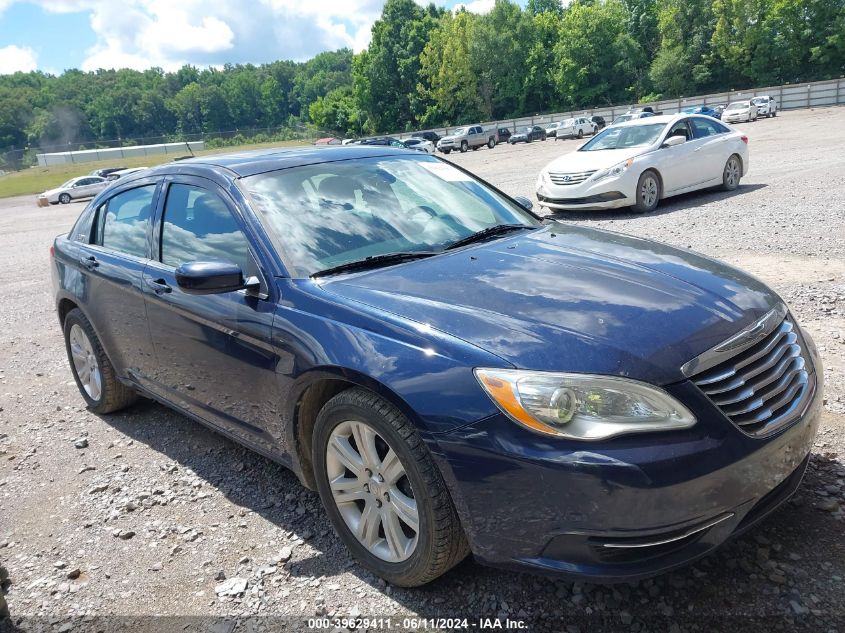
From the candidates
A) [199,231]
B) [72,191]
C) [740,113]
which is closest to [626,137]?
[199,231]

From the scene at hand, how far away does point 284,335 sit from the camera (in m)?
2.84

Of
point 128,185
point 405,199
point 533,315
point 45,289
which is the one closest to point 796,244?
point 405,199

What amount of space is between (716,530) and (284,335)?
1.75 meters

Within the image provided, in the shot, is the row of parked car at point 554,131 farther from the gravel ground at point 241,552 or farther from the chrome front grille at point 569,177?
the gravel ground at point 241,552

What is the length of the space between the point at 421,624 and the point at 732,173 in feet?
38.6

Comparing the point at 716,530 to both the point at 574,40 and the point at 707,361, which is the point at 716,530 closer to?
the point at 707,361

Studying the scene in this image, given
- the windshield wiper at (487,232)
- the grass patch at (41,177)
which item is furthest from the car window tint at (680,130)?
the grass patch at (41,177)

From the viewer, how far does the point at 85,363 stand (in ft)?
16.0

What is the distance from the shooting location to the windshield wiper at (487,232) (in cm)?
340

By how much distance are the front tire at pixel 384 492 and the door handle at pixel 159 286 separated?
4.49ft

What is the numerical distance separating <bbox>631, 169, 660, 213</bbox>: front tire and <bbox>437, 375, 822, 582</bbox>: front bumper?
9.22 meters

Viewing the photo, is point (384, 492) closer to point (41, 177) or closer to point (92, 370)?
point (92, 370)

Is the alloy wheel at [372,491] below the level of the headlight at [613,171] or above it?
below

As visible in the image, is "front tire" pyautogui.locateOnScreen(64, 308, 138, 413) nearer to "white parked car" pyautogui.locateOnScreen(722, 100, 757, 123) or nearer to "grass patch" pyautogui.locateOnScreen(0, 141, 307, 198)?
"grass patch" pyautogui.locateOnScreen(0, 141, 307, 198)
